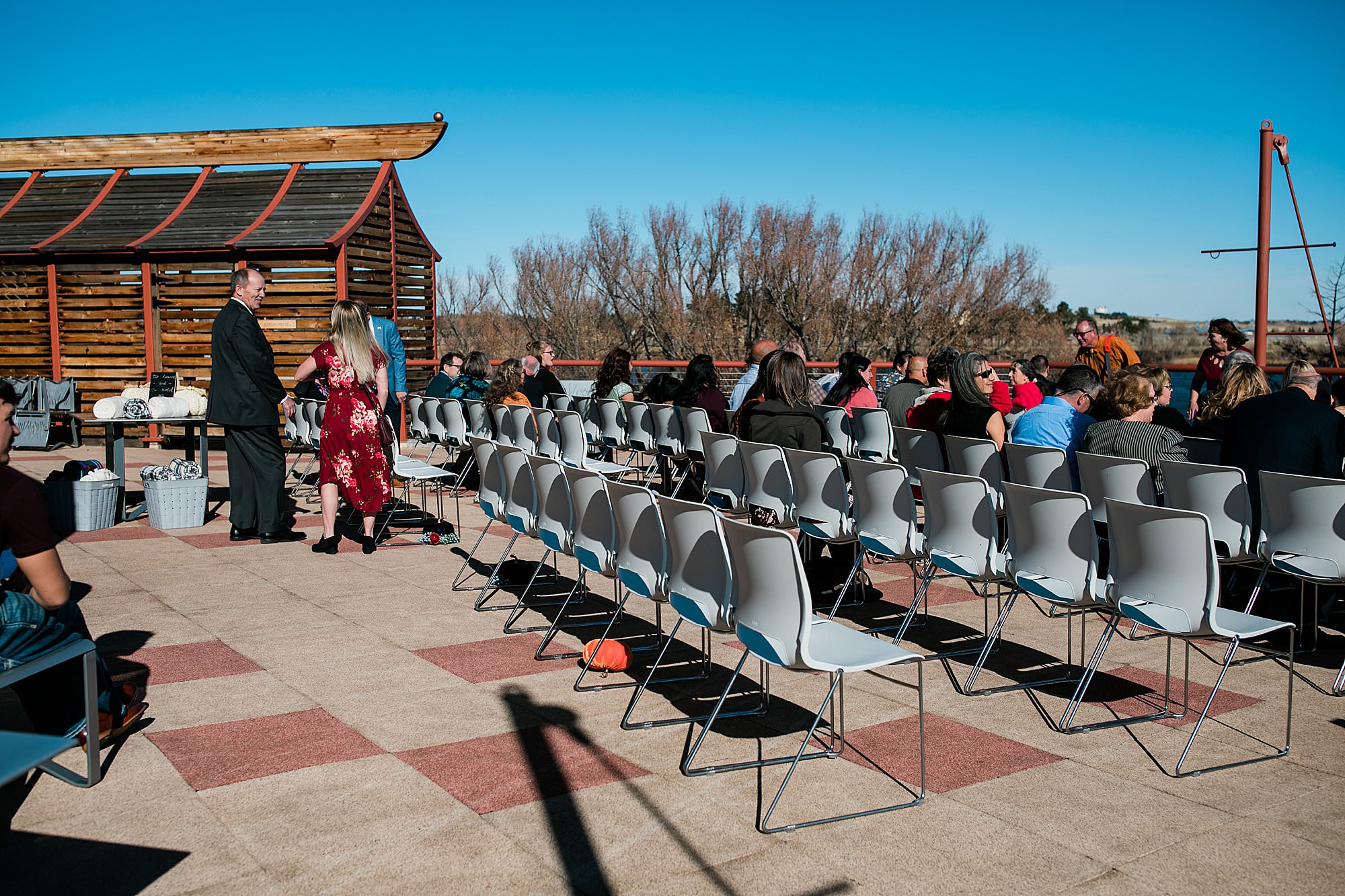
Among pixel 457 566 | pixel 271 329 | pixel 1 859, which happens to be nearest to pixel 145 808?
pixel 1 859

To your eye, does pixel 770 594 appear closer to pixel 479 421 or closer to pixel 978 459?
pixel 978 459

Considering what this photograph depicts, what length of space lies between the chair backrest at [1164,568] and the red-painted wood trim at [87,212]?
1563 centimetres

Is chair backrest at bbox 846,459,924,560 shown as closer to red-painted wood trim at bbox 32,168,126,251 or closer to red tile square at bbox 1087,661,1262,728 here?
red tile square at bbox 1087,661,1262,728

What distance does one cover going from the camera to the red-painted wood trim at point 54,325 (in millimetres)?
15172

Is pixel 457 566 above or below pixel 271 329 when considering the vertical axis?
below

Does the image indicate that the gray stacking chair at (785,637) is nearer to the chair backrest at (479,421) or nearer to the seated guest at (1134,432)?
the seated guest at (1134,432)

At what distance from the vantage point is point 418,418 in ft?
36.3

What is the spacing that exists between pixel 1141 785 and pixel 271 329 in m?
13.3

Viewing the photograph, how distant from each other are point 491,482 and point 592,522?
168 centimetres

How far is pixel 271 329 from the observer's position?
572 inches

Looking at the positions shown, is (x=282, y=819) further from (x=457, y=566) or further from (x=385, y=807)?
(x=457, y=566)

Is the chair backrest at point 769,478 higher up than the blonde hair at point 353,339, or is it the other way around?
the blonde hair at point 353,339

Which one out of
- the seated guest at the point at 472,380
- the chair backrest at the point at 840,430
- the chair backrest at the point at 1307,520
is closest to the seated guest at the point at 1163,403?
the chair backrest at the point at 1307,520

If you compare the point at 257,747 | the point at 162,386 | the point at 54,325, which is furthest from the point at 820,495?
the point at 54,325
